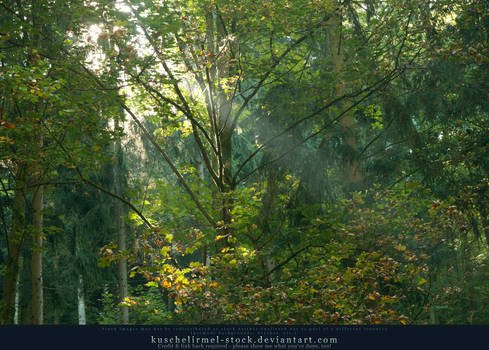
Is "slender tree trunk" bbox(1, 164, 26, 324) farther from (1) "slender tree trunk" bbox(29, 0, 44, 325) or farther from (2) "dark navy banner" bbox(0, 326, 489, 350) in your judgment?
(2) "dark navy banner" bbox(0, 326, 489, 350)

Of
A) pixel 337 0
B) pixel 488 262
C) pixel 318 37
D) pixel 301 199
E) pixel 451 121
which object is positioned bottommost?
pixel 488 262

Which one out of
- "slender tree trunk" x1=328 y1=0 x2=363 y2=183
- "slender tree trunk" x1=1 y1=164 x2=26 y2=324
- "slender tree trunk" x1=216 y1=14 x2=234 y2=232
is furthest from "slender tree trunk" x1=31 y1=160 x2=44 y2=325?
"slender tree trunk" x1=328 y1=0 x2=363 y2=183

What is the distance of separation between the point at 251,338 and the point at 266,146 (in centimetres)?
485

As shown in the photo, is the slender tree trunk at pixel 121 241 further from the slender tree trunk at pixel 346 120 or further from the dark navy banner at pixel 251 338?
the dark navy banner at pixel 251 338

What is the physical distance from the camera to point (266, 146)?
8.91m

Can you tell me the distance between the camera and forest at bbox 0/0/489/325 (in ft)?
18.4

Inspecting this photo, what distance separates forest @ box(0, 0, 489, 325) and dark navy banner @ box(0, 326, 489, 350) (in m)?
0.28

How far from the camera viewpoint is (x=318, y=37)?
882cm

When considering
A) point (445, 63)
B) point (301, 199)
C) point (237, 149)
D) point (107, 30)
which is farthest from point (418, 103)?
point (237, 149)

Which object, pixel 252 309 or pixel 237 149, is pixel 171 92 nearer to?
pixel 252 309

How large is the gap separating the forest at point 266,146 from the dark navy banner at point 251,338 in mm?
281

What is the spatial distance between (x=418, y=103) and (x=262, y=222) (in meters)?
3.82

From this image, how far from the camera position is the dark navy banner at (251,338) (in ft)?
15.3

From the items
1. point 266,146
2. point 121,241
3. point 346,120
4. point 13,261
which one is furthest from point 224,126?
point 121,241
